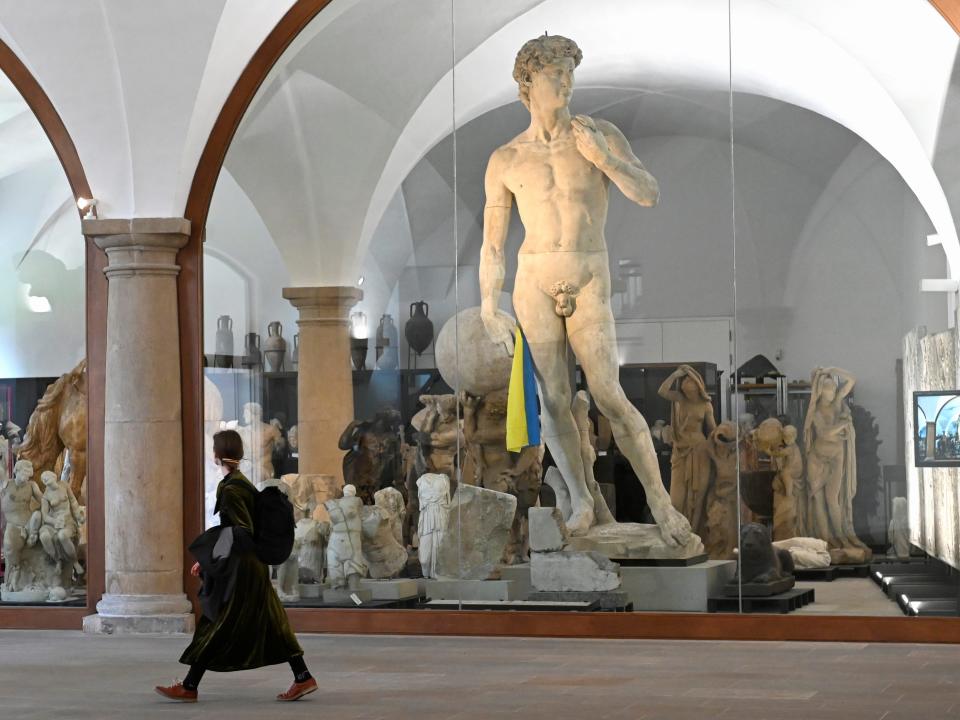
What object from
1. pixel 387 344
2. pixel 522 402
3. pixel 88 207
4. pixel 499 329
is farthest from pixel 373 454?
pixel 88 207

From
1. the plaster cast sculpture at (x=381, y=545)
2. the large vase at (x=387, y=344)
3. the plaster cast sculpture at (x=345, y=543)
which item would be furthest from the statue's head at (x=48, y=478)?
the large vase at (x=387, y=344)

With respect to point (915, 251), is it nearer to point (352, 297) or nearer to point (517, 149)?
point (517, 149)

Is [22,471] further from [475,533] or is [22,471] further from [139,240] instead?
[475,533]

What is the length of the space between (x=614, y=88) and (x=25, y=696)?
542 cm

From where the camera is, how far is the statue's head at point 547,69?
456 inches

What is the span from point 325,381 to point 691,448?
2.61m

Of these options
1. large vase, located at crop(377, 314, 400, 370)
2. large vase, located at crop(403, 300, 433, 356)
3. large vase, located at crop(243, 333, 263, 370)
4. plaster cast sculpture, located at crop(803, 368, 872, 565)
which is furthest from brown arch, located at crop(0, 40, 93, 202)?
plaster cast sculpture, located at crop(803, 368, 872, 565)

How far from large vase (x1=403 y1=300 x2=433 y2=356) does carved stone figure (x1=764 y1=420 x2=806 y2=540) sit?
2489mm

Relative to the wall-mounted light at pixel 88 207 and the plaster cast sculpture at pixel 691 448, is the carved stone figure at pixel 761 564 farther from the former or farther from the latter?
the wall-mounted light at pixel 88 207

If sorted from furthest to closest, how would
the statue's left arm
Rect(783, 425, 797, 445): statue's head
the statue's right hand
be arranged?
the statue's right hand < the statue's left arm < Rect(783, 425, 797, 445): statue's head

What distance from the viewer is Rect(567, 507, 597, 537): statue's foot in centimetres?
1148

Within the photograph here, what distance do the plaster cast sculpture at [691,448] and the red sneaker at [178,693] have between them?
391 cm

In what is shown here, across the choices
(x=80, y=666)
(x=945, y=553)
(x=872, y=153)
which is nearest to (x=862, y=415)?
(x=945, y=553)

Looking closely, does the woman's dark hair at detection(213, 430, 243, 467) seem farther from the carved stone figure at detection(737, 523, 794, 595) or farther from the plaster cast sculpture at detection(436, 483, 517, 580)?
the carved stone figure at detection(737, 523, 794, 595)
